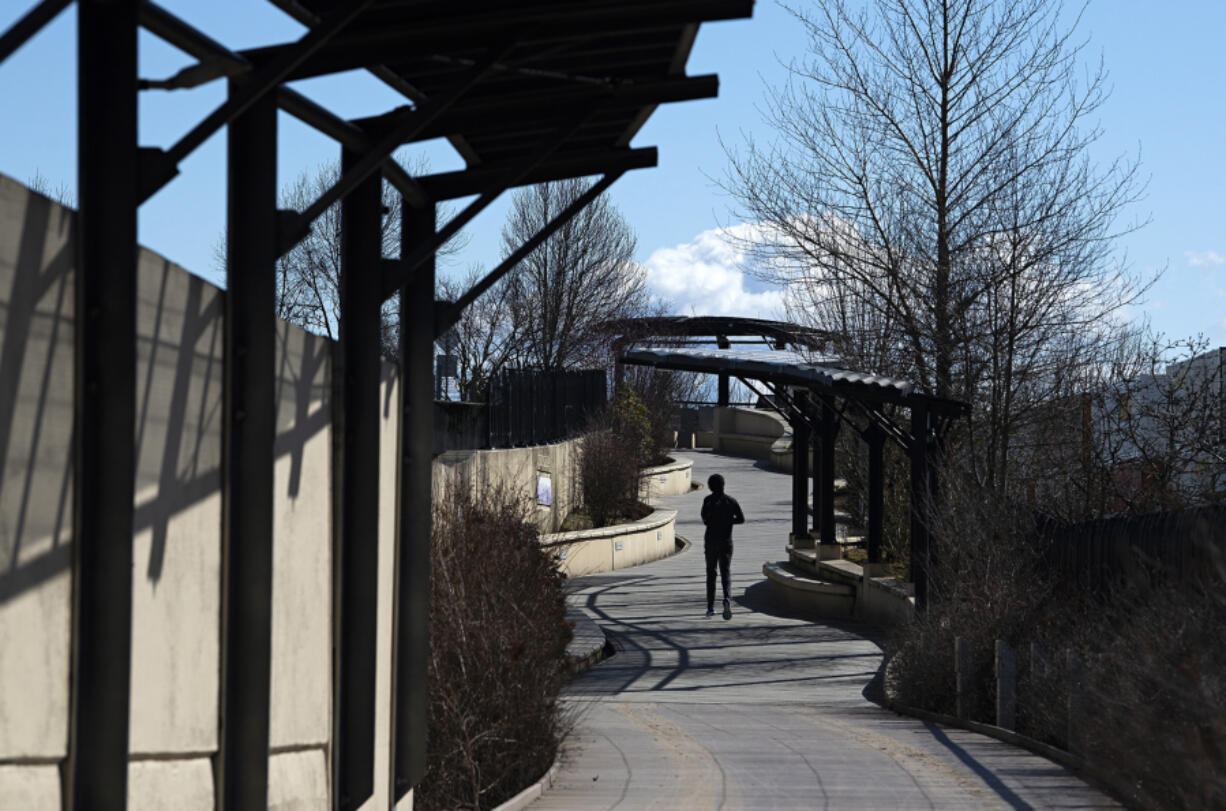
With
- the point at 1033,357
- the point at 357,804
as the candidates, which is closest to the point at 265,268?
the point at 357,804

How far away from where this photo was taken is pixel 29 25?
97.6 inches

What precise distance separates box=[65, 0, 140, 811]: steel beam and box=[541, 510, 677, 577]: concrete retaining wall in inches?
747

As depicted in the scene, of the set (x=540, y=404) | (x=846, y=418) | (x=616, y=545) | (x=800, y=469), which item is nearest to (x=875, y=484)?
(x=846, y=418)

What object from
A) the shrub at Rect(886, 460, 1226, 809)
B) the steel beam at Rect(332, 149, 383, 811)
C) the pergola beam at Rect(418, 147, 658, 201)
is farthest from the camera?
the pergola beam at Rect(418, 147, 658, 201)

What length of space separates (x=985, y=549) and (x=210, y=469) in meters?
9.74

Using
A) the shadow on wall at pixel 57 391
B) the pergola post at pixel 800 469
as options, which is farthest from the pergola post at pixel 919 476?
the shadow on wall at pixel 57 391

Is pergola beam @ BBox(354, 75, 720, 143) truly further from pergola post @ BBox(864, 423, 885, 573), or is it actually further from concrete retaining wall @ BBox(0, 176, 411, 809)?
pergola post @ BBox(864, 423, 885, 573)

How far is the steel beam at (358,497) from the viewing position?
16.8 feet

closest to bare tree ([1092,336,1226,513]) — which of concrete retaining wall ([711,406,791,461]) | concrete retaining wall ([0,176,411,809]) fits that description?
concrete retaining wall ([0,176,411,809])

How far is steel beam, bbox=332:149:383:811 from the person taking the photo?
16.8 ft

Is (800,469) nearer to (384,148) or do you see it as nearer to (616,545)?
(616,545)

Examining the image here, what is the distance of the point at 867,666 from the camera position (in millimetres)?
15133

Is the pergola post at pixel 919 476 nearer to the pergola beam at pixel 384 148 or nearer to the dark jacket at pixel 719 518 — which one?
the dark jacket at pixel 719 518

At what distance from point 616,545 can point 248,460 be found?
843 inches
